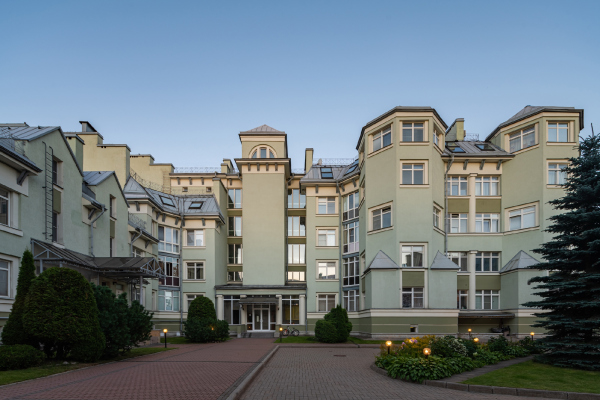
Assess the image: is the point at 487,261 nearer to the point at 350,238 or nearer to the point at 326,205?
the point at 350,238

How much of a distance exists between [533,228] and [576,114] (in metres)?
8.21

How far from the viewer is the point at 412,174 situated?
3047 cm

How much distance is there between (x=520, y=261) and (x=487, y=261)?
279 cm

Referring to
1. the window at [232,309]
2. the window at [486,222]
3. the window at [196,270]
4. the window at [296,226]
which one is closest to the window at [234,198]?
the window at [296,226]

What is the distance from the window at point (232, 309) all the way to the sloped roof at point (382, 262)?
15037 millimetres

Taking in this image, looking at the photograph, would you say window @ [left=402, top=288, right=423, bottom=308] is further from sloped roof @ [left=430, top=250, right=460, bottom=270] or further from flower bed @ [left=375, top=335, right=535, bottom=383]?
flower bed @ [left=375, top=335, right=535, bottom=383]

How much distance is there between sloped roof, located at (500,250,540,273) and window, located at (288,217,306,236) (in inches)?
722

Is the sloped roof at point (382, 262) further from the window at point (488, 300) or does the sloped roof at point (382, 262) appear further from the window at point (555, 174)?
the window at point (555, 174)

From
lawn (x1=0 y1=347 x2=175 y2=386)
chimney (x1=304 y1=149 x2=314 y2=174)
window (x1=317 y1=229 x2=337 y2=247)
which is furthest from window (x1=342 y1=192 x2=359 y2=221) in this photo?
lawn (x1=0 y1=347 x2=175 y2=386)

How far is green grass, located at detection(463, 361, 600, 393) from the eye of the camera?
11945 millimetres

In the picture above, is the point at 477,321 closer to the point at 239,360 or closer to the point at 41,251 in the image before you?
the point at 239,360

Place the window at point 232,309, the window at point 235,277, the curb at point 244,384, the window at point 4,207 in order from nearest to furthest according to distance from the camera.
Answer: the curb at point 244,384 < the window at point 4,207 < the window at point 232,309 < the window at point 235,277

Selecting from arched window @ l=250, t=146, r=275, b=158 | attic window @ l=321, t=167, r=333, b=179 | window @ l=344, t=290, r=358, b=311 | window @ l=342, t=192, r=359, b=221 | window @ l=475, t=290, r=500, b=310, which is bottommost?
window @ l=344, t=290, r=358, b=311

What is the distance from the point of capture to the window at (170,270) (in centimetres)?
3866
